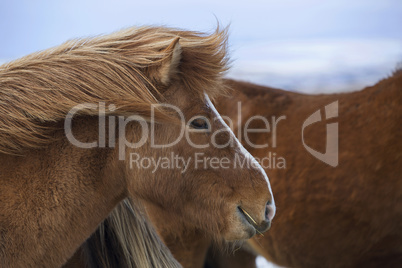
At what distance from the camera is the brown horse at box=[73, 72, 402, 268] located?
12.2 feet

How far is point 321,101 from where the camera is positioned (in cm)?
414

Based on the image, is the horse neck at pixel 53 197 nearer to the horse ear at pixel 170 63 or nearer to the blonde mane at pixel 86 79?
the blonde mane at pixel 86 79

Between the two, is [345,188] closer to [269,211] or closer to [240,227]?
[269,211]

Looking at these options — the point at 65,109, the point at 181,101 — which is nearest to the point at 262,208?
the point at 181,101

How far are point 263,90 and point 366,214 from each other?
60.2 inches

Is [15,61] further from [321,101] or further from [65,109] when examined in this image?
[321,101]

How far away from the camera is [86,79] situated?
201 cm

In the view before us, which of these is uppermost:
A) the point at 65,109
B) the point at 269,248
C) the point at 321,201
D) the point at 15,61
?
the point at 15,61

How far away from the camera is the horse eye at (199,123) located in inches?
85.9

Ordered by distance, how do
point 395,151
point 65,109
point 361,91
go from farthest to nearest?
point 361,91, point 395,151, point 65,109

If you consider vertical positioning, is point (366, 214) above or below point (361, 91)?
below

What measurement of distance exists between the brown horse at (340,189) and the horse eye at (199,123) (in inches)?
67.4

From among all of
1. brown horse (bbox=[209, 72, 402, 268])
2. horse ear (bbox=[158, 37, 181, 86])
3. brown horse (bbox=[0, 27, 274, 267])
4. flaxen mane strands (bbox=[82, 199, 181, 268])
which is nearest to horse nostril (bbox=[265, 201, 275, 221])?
brown horse (bbox=[0, 27, 274, 267])

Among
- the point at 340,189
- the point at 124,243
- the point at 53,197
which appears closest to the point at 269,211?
the point at 124,243
